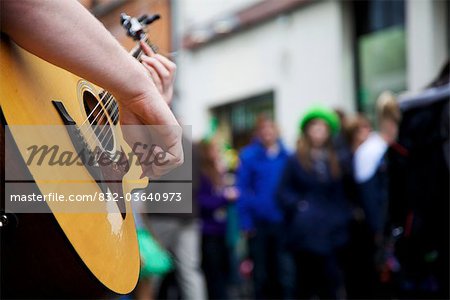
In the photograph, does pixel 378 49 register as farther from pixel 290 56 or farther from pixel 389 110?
pixel 389 110

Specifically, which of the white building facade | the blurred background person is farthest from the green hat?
the white building facade

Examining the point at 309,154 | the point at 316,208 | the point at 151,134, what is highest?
the point at 309,154

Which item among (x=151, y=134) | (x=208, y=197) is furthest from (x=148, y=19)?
(x=208, y=197)

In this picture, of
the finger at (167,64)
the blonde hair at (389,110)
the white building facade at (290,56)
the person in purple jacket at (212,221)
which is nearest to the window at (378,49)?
the white building facade at (290,56)

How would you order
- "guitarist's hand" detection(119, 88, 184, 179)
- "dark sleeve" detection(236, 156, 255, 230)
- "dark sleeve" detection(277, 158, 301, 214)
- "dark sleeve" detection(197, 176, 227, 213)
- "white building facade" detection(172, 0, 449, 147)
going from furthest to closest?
"white building facade" detection(172, 0, 449, 147), "dark sleeve" detection(236, 156, 255, 230), "dark sleeve" detection(197, 176, 227, 213), "dark sleeve" detection(277, 158, 301, 214), "guitarist's hand" detection(119, 88, 184, 179)

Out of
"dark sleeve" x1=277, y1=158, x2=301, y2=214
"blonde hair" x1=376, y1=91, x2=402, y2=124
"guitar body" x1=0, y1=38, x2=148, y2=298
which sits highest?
"blonde hair" x1=376, y1=91, x2=402, y2=124

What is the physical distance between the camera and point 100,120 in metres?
1.75

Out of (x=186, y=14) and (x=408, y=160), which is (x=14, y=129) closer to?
(x=408, y=160)

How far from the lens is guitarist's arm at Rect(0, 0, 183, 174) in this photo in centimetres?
129

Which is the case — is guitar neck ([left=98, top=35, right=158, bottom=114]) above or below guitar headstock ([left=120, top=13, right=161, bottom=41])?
below

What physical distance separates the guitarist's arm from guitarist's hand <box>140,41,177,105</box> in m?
0.30

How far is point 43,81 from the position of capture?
146 cm

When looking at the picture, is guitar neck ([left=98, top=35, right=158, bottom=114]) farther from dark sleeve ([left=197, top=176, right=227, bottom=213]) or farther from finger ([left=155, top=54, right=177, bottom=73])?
dark sleeve ([left=197, top=176, right=227, bottom=213])

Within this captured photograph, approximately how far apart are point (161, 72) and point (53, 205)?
0.60 meters
